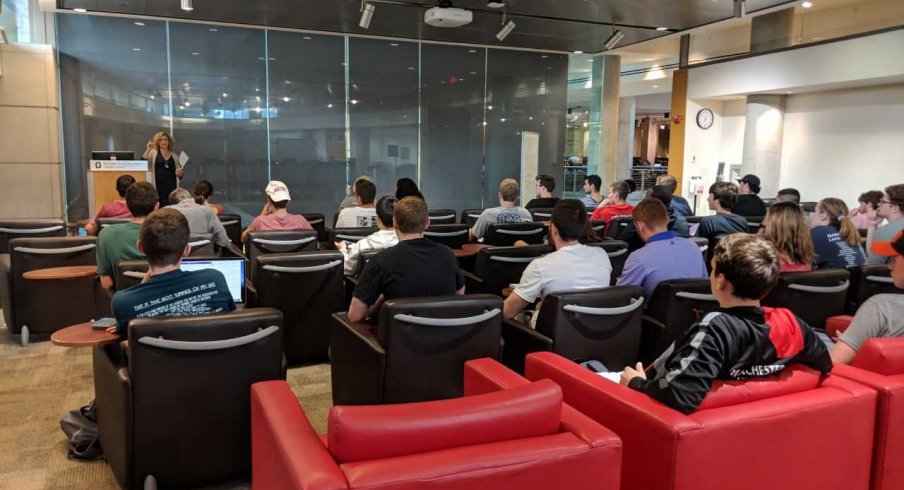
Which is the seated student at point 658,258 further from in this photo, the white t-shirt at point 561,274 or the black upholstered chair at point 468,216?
the black upholstered chair at point 468,216

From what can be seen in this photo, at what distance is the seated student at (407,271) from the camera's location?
3.10 meters

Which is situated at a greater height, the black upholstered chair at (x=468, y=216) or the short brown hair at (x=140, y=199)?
the short brown hair at (x=140, y=199)

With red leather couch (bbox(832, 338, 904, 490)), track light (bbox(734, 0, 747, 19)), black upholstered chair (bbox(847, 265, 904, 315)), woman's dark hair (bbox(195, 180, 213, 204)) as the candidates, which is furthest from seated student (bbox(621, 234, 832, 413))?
track light (bbox(734, 0, 747, 19))

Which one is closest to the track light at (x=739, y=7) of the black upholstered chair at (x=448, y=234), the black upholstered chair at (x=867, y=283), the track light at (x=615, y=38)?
the track light at (x=615, y=38)

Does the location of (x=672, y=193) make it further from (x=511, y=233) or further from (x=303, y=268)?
(x=303, y=268)

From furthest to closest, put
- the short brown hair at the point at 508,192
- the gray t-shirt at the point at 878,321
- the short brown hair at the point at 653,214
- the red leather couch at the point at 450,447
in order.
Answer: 1. the short brown hair at the point at 508,192
2. the short brown hair at the point at 653,214
3. the gray t-shirt at the point at 878,321
4. the red leather couch at the point at 450,447

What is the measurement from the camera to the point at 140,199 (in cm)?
391

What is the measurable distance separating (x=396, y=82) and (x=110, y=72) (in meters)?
4.24

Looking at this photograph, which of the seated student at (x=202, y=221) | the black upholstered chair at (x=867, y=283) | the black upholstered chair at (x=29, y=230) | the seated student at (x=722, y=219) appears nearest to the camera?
the black upholstered chair at (x=867, y=283)

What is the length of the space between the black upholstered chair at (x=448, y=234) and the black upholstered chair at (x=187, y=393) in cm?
280

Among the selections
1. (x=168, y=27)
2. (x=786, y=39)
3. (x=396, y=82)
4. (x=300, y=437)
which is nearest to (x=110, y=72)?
(x=168, y=27)

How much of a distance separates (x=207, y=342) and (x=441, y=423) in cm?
118

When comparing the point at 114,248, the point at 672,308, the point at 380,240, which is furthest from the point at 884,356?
the point at 114,248

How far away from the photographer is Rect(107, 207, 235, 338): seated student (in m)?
2.50
